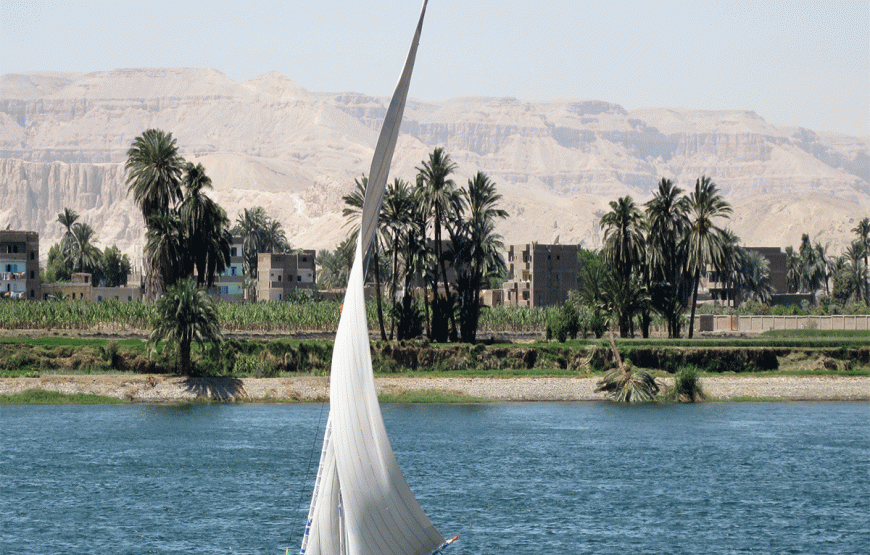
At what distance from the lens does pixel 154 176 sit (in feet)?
286

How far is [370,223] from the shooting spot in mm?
25203

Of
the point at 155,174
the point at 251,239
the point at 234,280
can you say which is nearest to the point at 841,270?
the point at 234,280

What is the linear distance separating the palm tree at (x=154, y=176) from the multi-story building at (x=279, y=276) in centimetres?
7433

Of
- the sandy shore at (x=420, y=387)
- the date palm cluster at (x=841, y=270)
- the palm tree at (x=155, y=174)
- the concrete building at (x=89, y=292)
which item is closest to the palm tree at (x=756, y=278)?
the date palm cluster at (x=841, y=270)

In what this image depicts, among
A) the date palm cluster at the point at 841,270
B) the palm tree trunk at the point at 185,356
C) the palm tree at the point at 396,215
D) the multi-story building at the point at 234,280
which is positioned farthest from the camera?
the date palm cluster at the point at 841,270

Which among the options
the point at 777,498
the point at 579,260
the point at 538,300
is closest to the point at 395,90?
the point at 777,498

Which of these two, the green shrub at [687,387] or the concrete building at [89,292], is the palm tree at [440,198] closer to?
the green shrub at [687,387]

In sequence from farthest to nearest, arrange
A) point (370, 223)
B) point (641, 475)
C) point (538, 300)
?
point (538, 300) → point (641, 475) → point (370, 223)

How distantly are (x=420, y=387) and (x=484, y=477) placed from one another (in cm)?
2764

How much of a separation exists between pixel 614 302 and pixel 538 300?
246 ft

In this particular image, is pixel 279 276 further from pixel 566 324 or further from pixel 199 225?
pixel 566 324

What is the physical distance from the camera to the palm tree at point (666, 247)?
9312 cm

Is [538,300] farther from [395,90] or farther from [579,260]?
[395,90]

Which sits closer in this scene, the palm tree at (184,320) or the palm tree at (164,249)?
the palm tree at (184,320)
